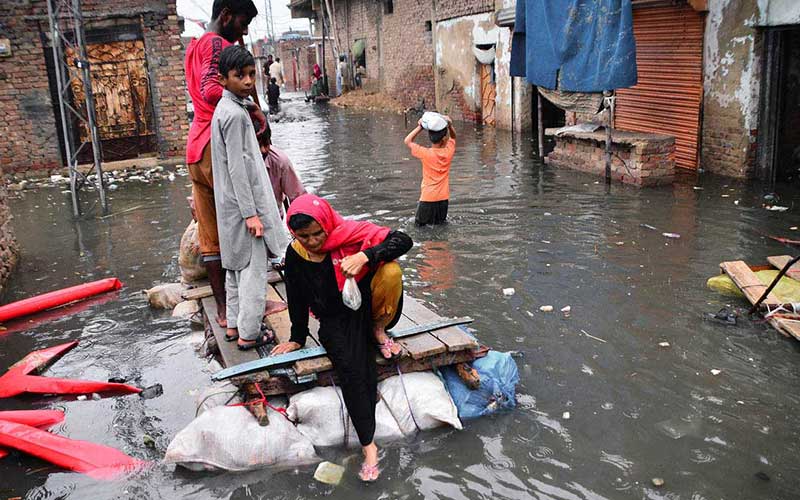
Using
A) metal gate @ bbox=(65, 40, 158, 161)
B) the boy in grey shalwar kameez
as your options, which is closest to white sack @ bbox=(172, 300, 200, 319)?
the boy in grey shalwar kameez

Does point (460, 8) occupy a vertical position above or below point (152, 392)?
above

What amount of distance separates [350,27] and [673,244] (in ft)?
86.6

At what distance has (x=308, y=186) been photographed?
11.5m

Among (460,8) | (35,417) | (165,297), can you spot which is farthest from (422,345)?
(460,8)

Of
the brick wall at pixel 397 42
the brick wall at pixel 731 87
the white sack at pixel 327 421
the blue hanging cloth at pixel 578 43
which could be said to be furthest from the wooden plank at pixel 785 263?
the brick wall at pixel 397 42

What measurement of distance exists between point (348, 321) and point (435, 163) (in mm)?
4284

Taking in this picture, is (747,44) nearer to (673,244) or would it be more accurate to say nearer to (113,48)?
(673,244)

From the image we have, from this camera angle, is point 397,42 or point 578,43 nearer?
point 578,43

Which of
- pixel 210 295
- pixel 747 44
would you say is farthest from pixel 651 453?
pixel 747 44

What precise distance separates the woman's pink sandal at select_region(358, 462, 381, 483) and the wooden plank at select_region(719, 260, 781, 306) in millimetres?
3156

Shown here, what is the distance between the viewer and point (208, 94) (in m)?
3.97

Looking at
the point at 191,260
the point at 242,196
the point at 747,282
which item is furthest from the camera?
the point at 191,260

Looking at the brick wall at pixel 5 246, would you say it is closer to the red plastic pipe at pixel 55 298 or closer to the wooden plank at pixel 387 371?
the red plastic pipe at pixel 55 298

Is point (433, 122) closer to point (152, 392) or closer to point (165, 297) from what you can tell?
point (165, 297)
